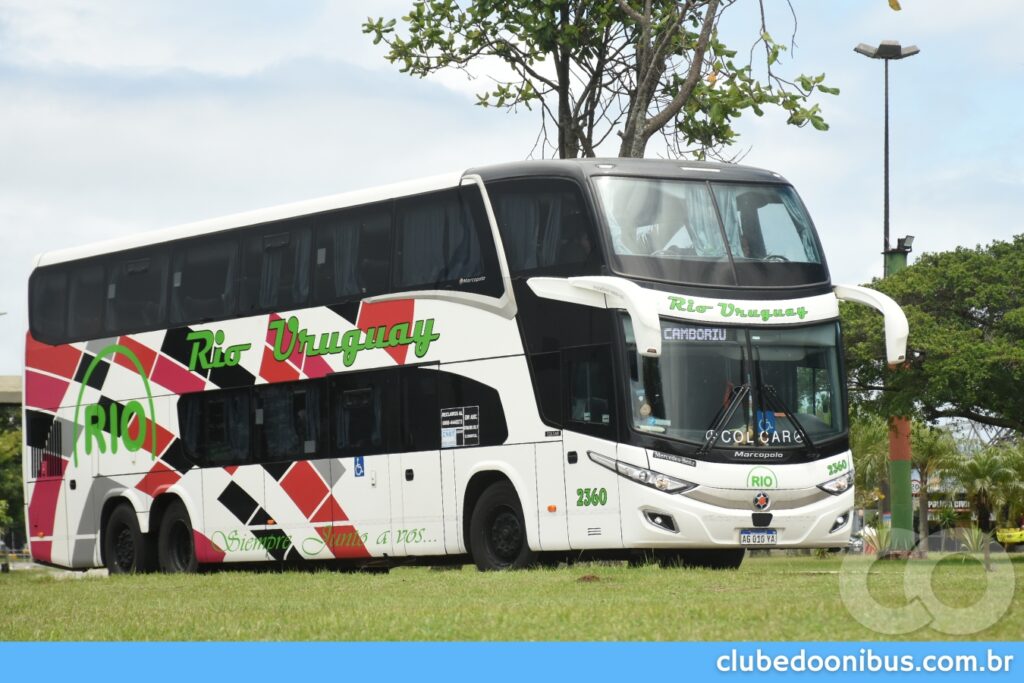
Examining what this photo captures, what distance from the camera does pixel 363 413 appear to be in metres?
21.4

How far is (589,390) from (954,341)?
16300 mm

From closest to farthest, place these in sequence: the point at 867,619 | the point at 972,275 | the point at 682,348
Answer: the point at 867,619, the point at 682,348, the point at 972,275

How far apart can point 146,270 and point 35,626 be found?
1194 cm

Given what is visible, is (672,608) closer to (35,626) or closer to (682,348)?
(35,626)

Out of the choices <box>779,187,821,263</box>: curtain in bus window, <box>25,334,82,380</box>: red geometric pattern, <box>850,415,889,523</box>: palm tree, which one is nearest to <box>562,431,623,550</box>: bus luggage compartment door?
<box>779,187,821,263</box>: curtain in bus window

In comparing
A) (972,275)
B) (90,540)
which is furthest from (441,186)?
(972,275)

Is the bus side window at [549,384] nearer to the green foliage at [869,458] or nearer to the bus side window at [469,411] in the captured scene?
the bus side window at [469,411]

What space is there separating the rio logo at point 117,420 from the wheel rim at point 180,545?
3.25 ft

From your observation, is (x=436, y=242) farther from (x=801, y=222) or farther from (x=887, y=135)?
(x=887, y=135)

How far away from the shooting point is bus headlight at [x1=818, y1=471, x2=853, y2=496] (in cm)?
1880

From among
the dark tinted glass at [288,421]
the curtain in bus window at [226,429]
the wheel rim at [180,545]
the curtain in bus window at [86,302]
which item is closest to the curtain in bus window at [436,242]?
the dark tinted glass at [288,421]

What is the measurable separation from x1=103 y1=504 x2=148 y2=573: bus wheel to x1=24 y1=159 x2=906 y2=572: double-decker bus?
35mm

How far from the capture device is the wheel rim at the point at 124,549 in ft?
81.1

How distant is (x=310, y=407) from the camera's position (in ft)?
72.3
